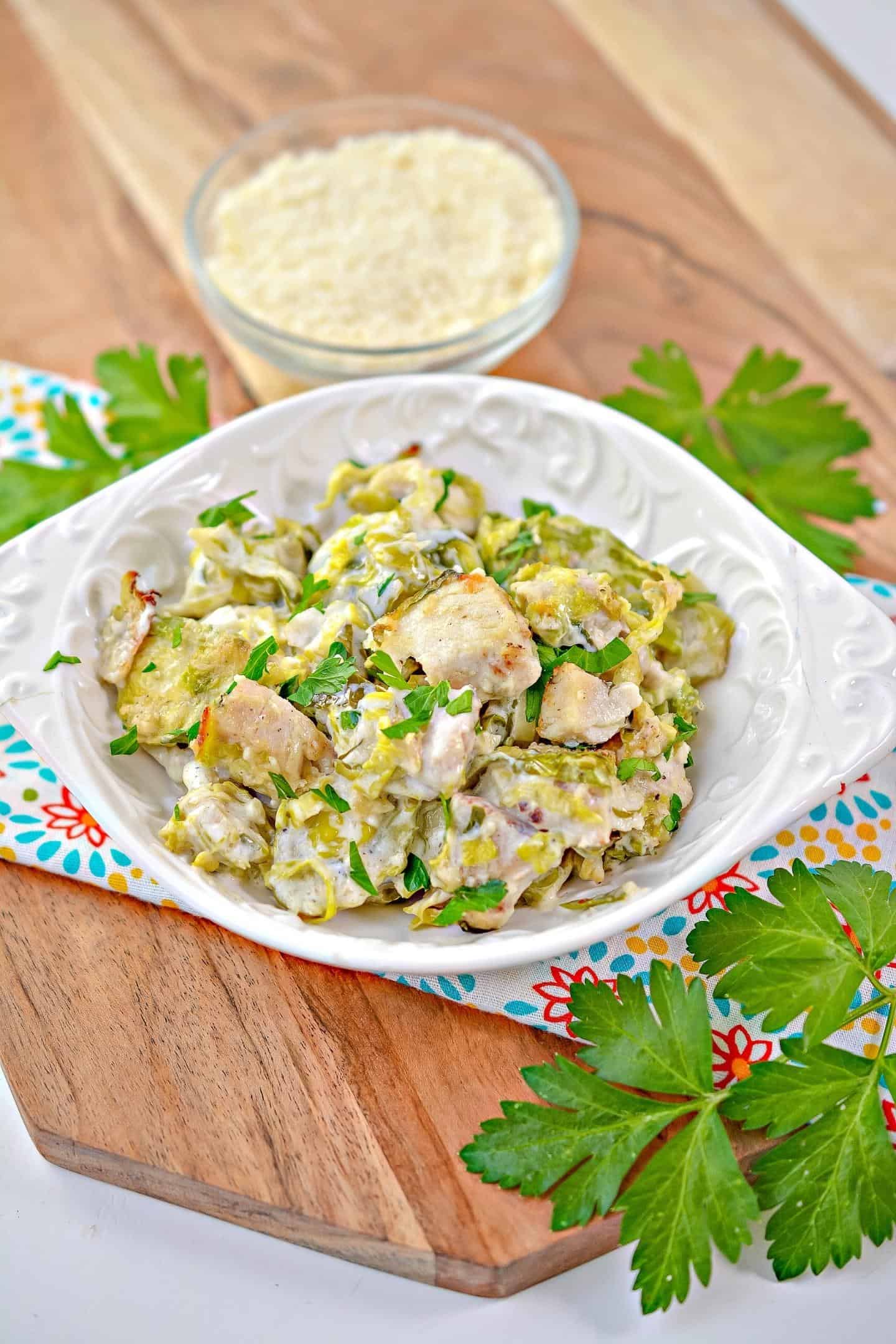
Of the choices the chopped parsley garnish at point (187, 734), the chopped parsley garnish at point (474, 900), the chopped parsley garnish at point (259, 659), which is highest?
the chopped parsley garnish at point (474, 900)

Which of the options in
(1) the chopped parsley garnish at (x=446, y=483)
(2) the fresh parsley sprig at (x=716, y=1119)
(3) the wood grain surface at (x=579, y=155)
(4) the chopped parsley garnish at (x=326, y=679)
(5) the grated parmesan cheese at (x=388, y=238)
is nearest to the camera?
(2) the fresh parsley sprig at (x=716, y=1119)

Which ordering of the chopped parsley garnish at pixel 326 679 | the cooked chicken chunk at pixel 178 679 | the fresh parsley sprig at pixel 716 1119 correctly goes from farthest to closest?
the cooked chicken chunk at pixel 178 679, the chopped parsley garnish at pixel 326 679, the fresh parsley sprig at pixel 716 1119

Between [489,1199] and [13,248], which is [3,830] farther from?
[13,248]

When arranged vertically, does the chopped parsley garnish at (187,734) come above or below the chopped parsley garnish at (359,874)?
below

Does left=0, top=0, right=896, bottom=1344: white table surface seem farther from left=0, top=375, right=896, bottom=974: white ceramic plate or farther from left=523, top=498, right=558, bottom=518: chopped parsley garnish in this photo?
left=523, top=498, right=558, bottom=518: chopped parsley garnish

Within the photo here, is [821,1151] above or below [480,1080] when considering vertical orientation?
above

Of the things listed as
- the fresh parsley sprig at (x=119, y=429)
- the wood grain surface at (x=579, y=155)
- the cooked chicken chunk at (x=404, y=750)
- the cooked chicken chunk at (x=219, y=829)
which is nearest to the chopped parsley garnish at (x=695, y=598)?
the cooked chicken chunk at (x=404, y=750)

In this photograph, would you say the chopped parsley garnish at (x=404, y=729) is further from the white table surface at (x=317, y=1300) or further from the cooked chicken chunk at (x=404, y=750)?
the white table surface at (x=317, y=1300)

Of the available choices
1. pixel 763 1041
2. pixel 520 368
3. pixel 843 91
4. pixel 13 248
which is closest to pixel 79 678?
pixel 763 1041
